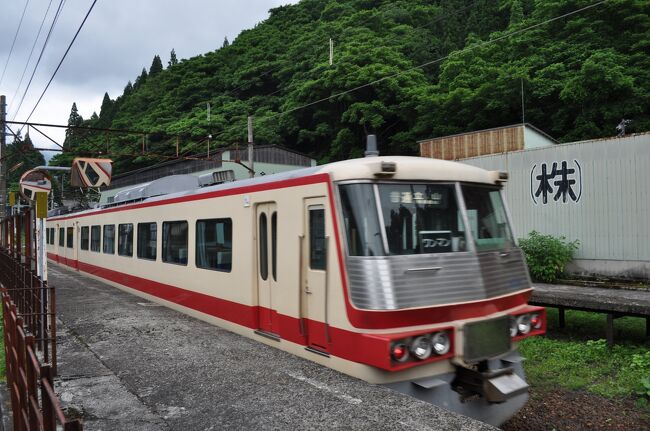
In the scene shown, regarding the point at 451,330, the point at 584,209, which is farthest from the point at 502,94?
the point at 451,330

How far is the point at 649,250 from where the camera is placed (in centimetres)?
1088

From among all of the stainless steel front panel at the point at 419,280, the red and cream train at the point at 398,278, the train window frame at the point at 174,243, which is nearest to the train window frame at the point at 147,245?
the train window frame at the point at 174,243

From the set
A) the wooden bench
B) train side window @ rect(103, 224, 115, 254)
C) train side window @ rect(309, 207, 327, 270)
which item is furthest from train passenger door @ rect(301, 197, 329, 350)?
train side window @ rect(103, 224, 115, 254)

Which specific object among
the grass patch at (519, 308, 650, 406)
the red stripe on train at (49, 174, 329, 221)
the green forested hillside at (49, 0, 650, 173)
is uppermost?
the green forested hillside at (49, 0, 650, 173)

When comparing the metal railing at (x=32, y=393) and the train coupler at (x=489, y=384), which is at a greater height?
the metal railing at (x=32, y=393)

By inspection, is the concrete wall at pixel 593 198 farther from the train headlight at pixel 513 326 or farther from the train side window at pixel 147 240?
the train side window at pixel 147 240

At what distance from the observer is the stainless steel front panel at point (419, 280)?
4348mm

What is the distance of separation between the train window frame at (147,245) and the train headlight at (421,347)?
699 centimetres

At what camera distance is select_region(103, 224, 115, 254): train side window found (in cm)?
1330

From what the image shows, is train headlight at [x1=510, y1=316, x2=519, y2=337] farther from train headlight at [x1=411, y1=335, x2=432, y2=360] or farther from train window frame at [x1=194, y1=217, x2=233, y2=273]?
train window frame at [x1=194, y1=217, x2=233, y2=273]

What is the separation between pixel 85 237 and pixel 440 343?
15234 millimetres

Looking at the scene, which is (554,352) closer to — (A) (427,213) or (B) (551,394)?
(B) (551,394)

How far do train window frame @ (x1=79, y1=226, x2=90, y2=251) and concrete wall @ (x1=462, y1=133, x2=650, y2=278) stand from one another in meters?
12.7

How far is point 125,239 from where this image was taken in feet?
40.1
